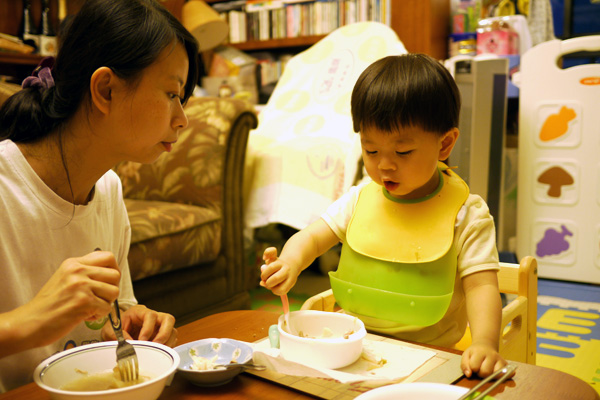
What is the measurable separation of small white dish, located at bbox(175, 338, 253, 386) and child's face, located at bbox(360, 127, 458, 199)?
1.26 feet

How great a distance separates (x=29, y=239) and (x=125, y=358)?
1.10 feet

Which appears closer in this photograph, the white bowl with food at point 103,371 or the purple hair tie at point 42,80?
the white bowl with food at point 103,371

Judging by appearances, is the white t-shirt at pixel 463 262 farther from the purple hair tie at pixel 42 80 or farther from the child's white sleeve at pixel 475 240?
the purple hair tie at pixel 42 80

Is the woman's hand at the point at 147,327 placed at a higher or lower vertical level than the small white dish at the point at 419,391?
lower

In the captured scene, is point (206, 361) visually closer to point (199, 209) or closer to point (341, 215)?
point (341, 215)

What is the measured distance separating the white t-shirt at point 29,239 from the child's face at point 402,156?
514 millimetres

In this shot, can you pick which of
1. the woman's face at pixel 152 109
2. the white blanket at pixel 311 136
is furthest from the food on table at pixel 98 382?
the white blanket at pixel 311 136

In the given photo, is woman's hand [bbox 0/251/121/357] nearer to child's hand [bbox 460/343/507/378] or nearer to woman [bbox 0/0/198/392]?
woman [bbox 0/0/198/392]

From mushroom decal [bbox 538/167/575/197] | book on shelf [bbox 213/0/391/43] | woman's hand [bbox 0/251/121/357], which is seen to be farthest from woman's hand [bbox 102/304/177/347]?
book on shelf [bbox 213/0/391/43]

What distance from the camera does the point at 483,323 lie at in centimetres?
82

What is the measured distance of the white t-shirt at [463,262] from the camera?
92 cm

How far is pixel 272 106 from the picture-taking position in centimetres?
303

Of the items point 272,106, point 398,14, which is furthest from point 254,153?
point 398,14

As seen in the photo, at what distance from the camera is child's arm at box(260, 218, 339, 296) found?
851 millimetres
